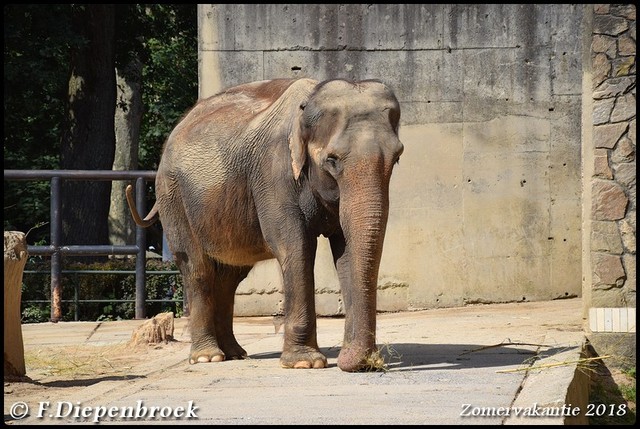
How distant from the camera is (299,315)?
8266mm

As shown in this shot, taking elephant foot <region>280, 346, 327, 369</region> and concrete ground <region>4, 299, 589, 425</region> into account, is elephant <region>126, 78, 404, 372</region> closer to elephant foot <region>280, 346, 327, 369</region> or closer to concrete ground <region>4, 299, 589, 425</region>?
elephant foot <region>280, 346, 327, 369</region>

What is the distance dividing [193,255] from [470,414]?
4068mm

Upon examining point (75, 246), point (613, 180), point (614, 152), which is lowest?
point (75, 246)

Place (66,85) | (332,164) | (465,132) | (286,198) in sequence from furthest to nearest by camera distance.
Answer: (66,85), (465,132), (286,198), (332,164)

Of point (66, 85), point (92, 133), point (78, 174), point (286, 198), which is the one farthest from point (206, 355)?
point (66, 85)

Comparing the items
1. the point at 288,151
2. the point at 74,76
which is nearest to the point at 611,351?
the point at 288,151

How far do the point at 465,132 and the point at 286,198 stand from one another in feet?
Answer: 16.6

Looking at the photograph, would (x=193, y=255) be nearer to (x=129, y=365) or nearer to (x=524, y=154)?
(x=129, y=365)

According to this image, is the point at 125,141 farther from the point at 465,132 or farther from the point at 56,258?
the point at 465,132

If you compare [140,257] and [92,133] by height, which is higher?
[92,133]

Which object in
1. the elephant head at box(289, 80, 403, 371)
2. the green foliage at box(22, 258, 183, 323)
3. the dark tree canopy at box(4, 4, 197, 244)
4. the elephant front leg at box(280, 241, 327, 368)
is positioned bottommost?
the green foliage at box(22, 258, 183, 323)

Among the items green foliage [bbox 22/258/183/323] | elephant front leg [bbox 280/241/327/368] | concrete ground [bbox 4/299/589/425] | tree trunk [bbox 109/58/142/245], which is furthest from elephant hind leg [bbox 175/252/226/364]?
tree trunk [bbox 109/58/142/245]

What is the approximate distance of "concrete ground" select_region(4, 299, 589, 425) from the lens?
5980 millimetres

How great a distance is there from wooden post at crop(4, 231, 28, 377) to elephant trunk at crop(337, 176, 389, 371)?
7.17 ft
